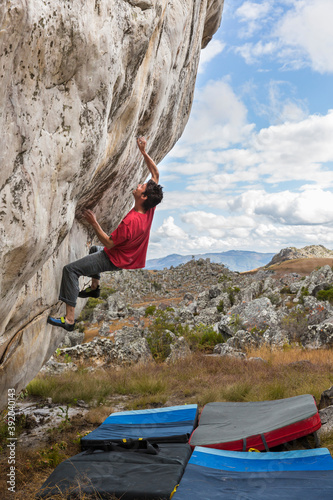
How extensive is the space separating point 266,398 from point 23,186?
6463 mm

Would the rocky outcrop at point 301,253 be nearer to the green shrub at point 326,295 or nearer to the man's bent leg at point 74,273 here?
the green shrub at point 326,295

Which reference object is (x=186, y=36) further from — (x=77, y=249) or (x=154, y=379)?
(x=154, y=379)

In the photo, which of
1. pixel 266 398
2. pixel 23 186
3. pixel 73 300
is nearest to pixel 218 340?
pixel 266 398

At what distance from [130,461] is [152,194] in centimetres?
337

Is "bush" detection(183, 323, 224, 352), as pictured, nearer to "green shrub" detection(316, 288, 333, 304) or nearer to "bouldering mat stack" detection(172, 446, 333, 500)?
"green shrub" detection(316, 288, 333, 304)

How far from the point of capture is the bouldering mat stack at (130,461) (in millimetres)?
3902

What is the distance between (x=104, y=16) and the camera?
11.5ft

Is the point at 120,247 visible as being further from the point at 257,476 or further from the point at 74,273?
the point at 257,476

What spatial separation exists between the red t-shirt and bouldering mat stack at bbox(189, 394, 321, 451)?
2.72 metres

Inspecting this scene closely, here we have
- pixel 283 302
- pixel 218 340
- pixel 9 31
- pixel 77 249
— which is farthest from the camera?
pixel 283 302

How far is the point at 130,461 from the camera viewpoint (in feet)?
15.3

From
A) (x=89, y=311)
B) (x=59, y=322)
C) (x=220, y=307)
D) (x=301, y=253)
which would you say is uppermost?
(x=301, y=253)

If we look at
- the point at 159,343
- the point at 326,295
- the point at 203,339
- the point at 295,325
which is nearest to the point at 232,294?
the point at 326,295

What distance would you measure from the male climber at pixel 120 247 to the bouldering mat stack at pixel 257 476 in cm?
224
